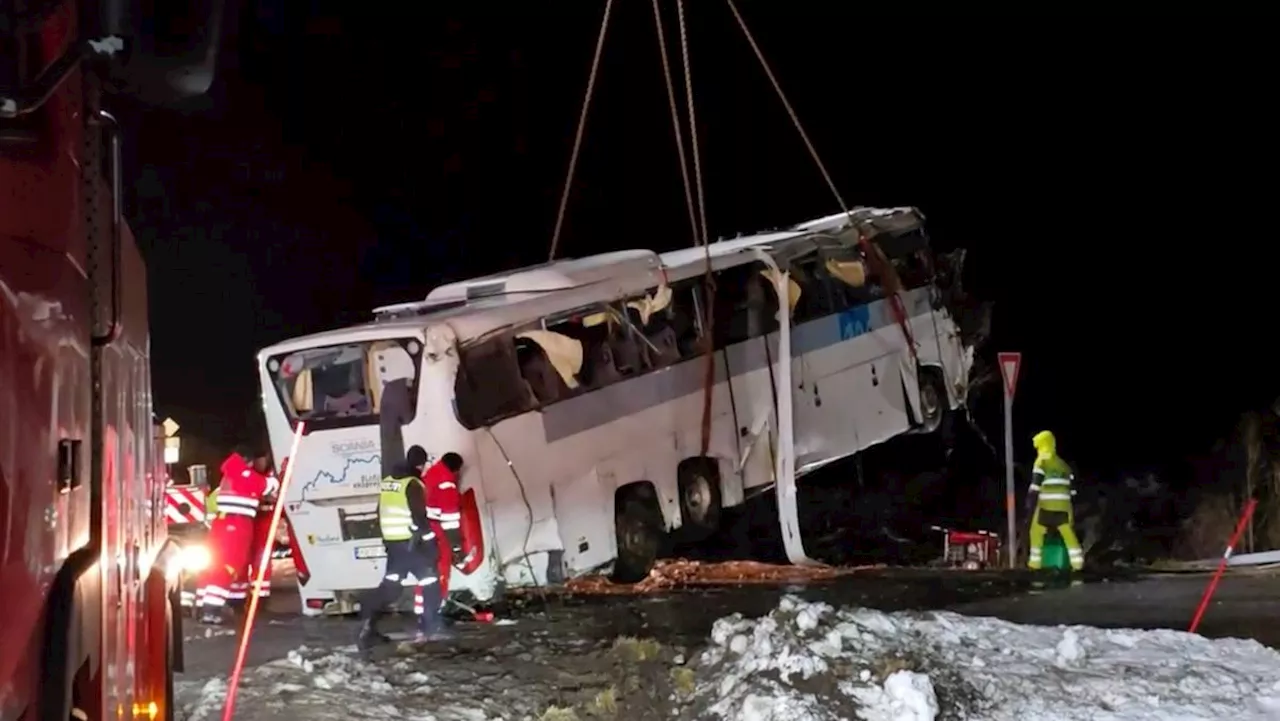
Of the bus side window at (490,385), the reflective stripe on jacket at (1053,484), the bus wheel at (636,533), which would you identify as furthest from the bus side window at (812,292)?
the bus side window at (490,385)

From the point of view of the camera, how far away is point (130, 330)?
210 inches

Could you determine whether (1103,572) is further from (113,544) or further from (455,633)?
(113,544)

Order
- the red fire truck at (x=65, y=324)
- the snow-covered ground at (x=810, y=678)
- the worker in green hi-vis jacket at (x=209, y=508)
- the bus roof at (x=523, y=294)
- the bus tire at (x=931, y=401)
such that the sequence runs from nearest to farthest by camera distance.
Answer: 1. the red fire truck at (x=65, y=324)
2. the snow-covered ground at (x=810, y=678)
3. the bus roof at (x=523, y=294)
4. the worker in green hi-vis jacket at (x=209, y=508)
5. the bus tire at (x=931, y=401)

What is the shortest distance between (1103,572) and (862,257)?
4686 millimetres

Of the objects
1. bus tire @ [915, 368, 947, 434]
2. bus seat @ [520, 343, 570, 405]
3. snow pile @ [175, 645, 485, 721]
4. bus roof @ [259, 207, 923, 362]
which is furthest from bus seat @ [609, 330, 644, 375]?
bus tire @ [915, 368, 947, 434]

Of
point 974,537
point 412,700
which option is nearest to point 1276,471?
point 974,537

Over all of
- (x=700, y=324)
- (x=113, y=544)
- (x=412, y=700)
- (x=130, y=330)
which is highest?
(x=700, y=324)

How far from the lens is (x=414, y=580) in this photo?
11.1m

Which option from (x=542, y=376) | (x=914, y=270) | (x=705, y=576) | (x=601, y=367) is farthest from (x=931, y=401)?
(x=542, y=376)

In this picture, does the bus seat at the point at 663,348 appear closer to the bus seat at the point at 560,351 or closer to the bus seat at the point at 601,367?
the bus seat at the point at 601,367

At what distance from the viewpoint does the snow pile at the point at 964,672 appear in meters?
7.74

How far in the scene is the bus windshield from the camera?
39.3ft

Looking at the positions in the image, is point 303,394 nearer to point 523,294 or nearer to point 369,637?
point 523,294

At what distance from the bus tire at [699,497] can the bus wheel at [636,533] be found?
15.7 inches
